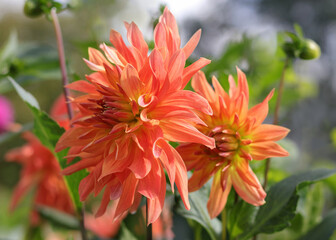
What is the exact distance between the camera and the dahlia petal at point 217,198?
13.5 inches

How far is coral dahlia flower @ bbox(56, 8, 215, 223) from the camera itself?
0.31 meters

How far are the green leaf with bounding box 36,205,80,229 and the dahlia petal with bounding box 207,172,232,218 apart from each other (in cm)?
42

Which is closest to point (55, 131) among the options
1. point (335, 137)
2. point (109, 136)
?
point (109, 136)

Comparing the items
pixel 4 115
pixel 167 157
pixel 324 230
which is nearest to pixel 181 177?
pixel 167 157

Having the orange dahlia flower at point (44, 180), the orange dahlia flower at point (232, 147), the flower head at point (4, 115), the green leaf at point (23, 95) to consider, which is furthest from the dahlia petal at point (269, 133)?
the flower head at point (4, 115)

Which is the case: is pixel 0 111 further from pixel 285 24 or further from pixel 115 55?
pixel 285 24

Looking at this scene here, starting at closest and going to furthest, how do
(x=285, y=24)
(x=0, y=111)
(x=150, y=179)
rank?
(x=150, y=179), (x=0, y=111), (x=285, y=24)

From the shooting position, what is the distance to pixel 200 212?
1.31ft

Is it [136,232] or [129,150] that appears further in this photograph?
[136,232]

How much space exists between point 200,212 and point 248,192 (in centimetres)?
8

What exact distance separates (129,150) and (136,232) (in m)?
0.20

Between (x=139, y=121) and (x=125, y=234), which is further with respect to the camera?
(x=125, y=234)

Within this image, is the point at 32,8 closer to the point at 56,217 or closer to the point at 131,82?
the point at 131,82

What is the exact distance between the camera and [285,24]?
7188 millimetres
